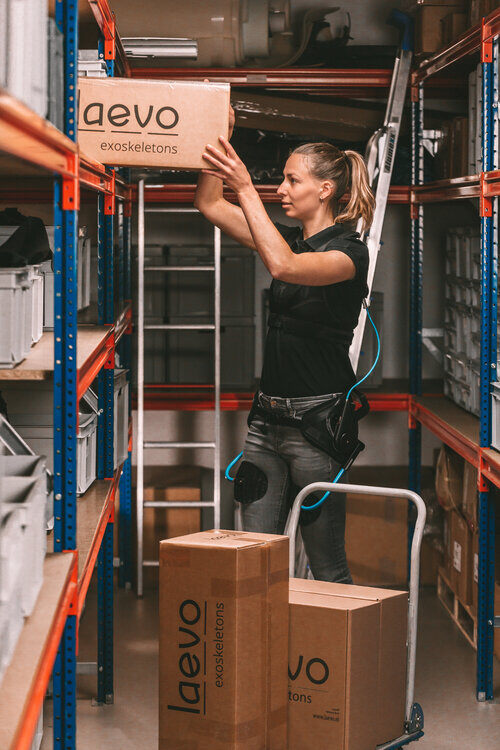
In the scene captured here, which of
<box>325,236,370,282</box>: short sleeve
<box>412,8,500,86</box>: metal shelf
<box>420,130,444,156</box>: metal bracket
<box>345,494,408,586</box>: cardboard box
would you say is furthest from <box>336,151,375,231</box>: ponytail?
<box>345,494,408,586</box>: cardboard box

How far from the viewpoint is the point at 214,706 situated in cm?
261

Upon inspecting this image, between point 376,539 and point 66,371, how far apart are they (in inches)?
119

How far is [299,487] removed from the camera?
3.15 metres

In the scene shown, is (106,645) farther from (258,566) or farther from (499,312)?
(499,312)

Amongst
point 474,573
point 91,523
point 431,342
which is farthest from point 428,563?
point 91,523

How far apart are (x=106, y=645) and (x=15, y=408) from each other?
120 cm

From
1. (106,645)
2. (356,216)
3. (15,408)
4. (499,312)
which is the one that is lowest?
(106,645)

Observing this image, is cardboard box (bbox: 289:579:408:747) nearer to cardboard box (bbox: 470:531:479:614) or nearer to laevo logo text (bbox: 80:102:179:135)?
cardboard box (bbox: 470:531:479:614)

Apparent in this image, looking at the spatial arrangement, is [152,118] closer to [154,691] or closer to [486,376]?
[486,376]

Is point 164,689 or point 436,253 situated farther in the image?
point 436,253

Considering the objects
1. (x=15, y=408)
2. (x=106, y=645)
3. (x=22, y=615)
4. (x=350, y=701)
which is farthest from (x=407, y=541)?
(x=22, y=615)

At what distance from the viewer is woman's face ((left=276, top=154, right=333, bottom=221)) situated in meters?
3.17

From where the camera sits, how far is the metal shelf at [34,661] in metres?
1.40

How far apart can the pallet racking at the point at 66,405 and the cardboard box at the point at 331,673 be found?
0.68 metres
